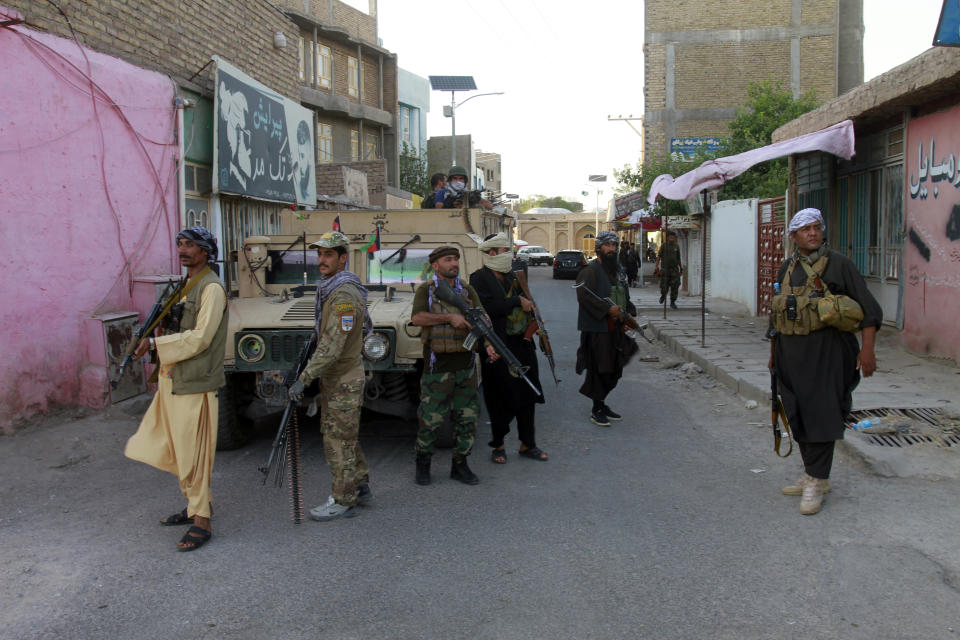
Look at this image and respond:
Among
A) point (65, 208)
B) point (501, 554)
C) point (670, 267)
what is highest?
point (65, 208)

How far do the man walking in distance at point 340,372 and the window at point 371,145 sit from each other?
28866 millimetres

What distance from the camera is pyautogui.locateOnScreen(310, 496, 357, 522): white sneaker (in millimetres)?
4480

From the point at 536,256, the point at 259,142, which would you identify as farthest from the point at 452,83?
the point at 259,142

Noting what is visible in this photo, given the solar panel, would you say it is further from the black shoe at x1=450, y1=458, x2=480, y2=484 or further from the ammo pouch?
the ammo pouch

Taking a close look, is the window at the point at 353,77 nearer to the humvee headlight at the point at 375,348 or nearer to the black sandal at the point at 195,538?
the humvee headlight at the point at 375,348

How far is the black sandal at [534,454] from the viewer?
18.9 ft

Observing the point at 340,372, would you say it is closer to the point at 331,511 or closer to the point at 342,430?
the point at 342,430

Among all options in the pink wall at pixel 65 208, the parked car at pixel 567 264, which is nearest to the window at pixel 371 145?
the parked car at pixel 567 264

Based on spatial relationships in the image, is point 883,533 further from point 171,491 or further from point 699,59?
point 699,59

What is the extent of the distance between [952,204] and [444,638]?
7.65 metres

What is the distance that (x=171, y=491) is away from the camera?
16.9 ft

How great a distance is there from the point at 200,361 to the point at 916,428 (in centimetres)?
504

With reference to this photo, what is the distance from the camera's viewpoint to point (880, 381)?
763cm

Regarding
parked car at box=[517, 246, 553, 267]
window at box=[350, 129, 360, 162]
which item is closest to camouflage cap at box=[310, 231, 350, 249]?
window at box=[350, 129, 360, 162]
